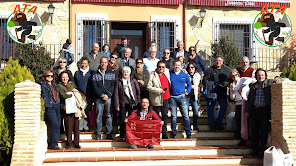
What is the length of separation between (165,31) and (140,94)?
6710 mm

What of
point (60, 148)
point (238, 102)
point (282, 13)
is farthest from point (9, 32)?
point (282, 13)

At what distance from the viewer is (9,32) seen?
1420 cm

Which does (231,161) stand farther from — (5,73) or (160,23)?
(160,23)

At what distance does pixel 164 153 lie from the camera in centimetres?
815

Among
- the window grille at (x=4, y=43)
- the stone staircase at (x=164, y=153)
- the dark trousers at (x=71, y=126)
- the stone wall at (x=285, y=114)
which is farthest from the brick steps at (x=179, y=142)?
the window grille at (x=4, y=43)

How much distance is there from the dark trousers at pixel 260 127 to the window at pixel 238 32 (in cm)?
738

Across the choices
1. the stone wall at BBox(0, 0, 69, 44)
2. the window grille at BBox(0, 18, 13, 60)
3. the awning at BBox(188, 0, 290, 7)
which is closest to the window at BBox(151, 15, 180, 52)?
the awning at BBox(188, 0, 290, 7)

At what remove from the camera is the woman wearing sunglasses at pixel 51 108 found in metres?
7.87

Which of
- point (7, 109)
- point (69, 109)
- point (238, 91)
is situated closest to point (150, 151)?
point (69, 109)

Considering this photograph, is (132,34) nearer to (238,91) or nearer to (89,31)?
(89,31)

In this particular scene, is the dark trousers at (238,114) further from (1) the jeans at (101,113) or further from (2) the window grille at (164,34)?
(2) the window grille at (164,34)

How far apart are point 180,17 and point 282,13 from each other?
159 inches

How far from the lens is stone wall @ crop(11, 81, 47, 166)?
7.14 meters

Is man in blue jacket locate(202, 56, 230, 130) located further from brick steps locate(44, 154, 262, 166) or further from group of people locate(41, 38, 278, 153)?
brick steps locate(44, 154, 262, 166)
